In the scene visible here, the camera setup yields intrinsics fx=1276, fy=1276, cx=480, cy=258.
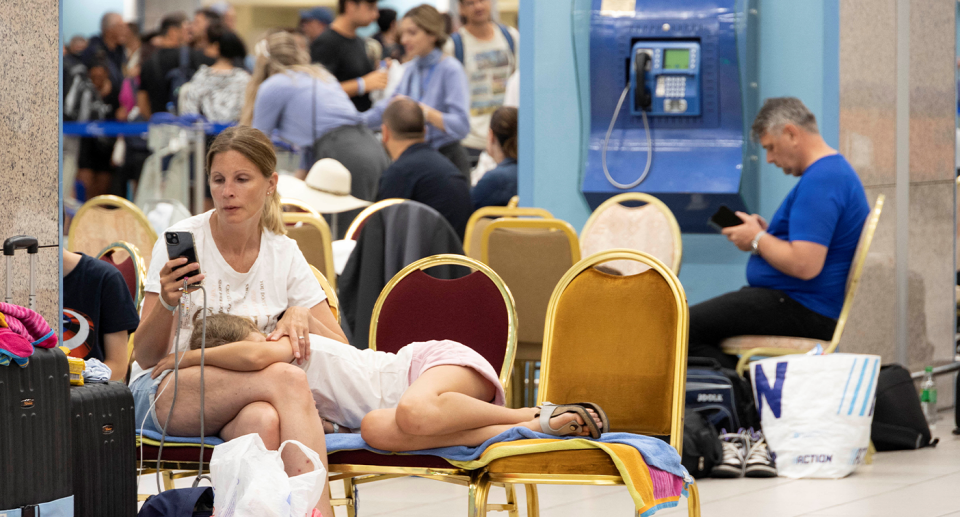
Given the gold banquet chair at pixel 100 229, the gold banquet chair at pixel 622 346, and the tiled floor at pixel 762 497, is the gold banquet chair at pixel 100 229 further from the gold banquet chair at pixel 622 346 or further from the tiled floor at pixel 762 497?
the gold banquet chair at pixel 622 346

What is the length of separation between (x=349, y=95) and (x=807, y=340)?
4163 mm

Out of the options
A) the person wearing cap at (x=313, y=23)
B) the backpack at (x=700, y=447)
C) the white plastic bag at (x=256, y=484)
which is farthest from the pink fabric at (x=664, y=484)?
the person wearing cap at (x=313, y=23)

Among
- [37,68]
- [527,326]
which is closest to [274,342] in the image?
[37,68]

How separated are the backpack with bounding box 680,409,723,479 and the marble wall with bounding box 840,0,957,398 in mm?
1403

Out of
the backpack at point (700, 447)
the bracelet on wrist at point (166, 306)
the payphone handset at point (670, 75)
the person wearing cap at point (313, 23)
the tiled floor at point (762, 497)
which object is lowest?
the tiled floor at point (762, 497)

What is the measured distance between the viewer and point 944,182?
20.6ft

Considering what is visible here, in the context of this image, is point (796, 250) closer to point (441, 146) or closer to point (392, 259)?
point (392, 259)

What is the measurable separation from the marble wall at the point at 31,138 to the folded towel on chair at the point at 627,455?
2.94 ft

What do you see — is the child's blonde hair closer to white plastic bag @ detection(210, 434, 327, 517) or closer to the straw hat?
white plastic bag @ detection(210, 434, 327, 517)

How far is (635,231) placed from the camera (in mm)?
5422

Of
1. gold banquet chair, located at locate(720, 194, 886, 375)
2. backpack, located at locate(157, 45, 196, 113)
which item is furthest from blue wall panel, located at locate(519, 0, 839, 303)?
backpack, located at locate(157, 45, 196, 113)

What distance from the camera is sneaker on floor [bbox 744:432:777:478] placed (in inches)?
175

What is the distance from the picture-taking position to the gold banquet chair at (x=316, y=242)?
4.48m

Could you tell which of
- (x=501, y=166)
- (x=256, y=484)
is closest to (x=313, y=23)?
(x=501, y=166)
